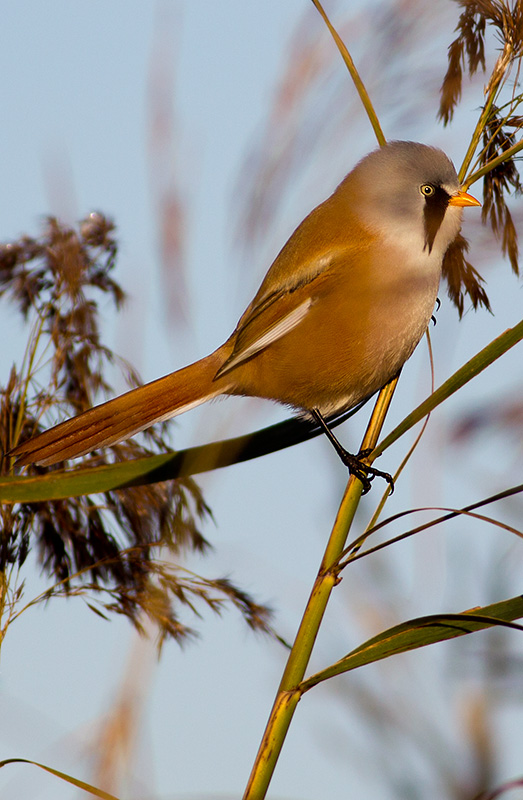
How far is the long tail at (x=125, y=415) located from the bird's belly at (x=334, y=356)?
0.39 feet

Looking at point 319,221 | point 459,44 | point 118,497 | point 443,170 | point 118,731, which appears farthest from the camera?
point 319,221

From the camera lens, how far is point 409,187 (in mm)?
2391

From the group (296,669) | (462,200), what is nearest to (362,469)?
(296,669)

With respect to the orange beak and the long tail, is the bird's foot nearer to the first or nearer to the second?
the long tail

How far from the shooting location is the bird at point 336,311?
2189 millimetres

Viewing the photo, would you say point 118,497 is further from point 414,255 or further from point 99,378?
point 414,255

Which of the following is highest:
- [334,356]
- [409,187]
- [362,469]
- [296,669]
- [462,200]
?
[409,187]


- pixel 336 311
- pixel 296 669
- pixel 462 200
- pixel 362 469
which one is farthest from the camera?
pixel 336 311

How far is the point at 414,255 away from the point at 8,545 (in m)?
1.21

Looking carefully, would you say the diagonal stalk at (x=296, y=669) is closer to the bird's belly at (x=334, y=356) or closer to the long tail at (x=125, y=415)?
the long tail at (x=125, y=415)

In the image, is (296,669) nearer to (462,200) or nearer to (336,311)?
(336,311)

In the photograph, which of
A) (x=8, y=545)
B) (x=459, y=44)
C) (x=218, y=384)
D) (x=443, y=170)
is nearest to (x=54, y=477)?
(x=8, y=545)

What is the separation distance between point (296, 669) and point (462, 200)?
5.04ft

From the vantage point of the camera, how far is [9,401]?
191 centimetres
